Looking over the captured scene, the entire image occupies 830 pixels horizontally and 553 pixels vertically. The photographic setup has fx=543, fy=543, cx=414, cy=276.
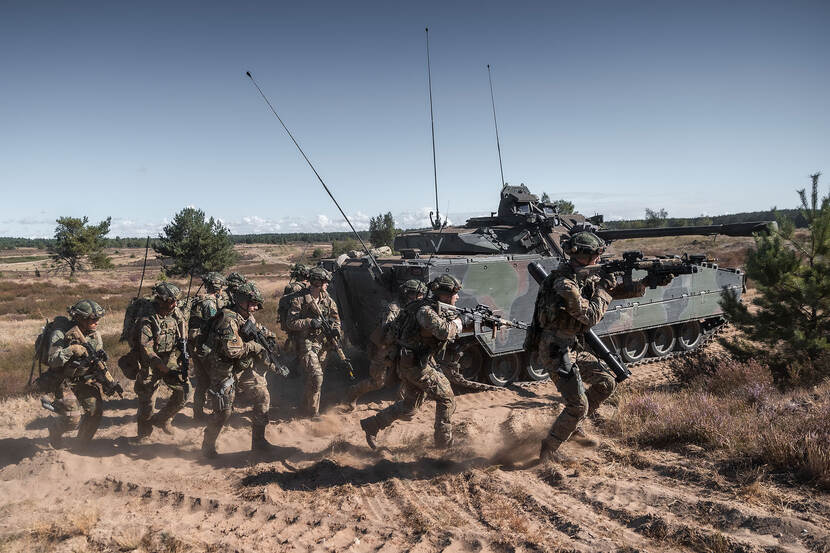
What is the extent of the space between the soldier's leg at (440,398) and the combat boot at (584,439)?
4.25 ft

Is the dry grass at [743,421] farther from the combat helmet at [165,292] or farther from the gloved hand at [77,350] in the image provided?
the gloved hand at [77,350]

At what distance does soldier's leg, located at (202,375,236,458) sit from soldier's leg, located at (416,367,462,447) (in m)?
1.92

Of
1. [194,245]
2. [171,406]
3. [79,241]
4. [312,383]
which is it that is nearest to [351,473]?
[312,383]

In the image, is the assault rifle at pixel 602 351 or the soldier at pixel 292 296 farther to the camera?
the soldier at pixel 292 296

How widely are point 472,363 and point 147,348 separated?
14.4ft

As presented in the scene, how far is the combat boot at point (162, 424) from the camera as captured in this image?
6.32 m

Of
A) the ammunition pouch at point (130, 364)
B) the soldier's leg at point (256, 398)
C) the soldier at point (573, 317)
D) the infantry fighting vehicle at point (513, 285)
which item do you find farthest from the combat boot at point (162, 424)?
the soldier at point (573, 317)

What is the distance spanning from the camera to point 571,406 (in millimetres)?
4820

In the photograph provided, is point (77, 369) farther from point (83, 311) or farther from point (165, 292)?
point (165, 292)

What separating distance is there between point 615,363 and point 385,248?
17.0 feet

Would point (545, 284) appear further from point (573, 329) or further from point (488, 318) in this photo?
point (488, 318)

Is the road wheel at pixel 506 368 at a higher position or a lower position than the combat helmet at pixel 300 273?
lower

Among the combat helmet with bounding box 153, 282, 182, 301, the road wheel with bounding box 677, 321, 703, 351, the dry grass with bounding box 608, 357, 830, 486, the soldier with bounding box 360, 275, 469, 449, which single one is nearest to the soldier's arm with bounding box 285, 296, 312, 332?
the combat helmet with bounding box 153, 282, 182, 301

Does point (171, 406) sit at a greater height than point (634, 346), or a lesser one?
greater
